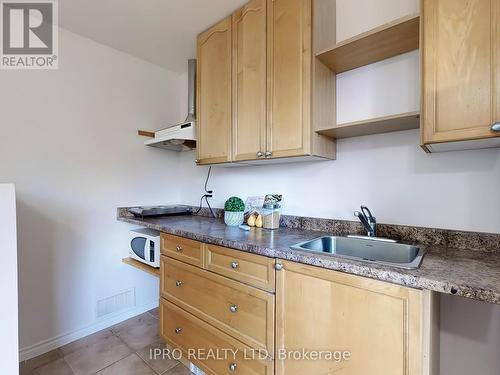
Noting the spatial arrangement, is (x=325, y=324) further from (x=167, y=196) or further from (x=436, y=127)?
(x=167, y=196)

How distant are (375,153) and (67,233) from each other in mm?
2314

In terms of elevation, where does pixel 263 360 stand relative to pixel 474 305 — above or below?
below

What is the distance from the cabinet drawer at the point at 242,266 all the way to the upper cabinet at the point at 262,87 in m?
0.64

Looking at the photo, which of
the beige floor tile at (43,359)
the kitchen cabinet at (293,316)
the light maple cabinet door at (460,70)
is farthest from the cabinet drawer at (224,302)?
the light maple cabinet door at (460,70)

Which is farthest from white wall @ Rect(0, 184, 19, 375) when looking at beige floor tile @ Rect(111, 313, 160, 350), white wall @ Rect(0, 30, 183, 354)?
beige floor tile @ Rect(111, 313, 160, 350)

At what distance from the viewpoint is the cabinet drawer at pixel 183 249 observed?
154 centimetres

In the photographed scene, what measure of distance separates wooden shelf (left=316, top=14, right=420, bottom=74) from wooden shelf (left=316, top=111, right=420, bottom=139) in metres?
0.41

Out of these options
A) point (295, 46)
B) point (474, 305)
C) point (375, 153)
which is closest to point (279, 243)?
point (375, 153)

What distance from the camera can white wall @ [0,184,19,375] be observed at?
36.8 inches

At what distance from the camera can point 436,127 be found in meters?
1.01

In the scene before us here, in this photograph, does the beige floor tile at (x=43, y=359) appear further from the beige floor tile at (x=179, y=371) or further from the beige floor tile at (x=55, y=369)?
the beige floor tile at (x=179, y=371)

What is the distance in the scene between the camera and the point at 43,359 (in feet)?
5.88

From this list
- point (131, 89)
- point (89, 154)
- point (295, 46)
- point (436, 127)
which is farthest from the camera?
point (131, 89)

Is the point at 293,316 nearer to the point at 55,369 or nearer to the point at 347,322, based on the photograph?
the point at 347,322
